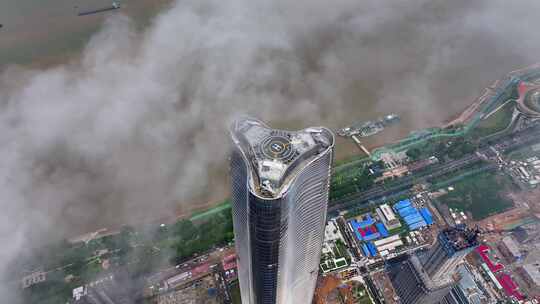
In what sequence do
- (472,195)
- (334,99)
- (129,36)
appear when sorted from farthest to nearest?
(129,36) → (334,99) → (472,195)

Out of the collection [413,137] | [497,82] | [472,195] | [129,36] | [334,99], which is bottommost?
[472,195]

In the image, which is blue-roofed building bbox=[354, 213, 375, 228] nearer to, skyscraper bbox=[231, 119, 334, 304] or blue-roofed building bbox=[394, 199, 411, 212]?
blue-roofed building bbox=[394, 199, 411, 212]

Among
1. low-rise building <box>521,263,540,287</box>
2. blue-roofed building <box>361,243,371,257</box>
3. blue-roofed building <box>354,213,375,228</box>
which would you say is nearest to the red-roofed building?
blue-roofed building <box>361,243,371,257</box>

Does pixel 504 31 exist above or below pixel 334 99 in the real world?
above

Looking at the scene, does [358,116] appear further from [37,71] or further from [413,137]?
[37,71]

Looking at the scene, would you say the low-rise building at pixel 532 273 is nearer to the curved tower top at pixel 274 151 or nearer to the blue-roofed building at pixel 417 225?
the blue-roofed building at pixel 417 225

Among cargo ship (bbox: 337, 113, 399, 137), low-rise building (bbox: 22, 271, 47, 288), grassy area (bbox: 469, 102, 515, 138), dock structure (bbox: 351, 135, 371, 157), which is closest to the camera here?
low-rise building (bbox: 22, 271, 47, 288)

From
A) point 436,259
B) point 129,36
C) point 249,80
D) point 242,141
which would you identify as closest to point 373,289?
point 436,259

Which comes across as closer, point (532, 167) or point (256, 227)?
point (256, 227)
